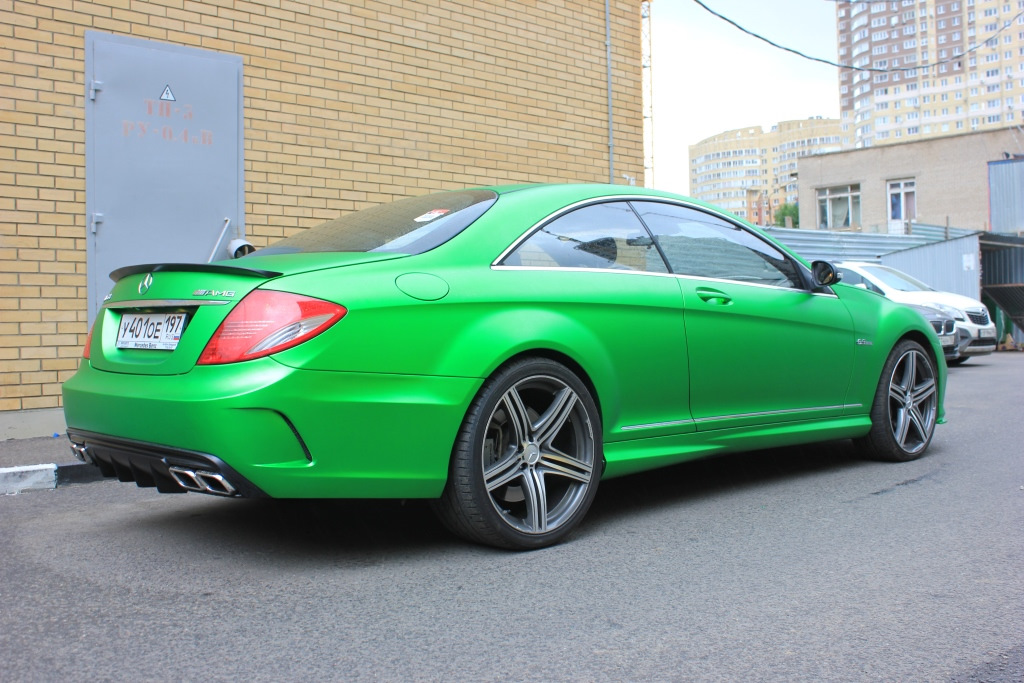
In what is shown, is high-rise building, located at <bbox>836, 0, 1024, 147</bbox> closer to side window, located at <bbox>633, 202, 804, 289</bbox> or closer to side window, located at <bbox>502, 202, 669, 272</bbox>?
side window, located at <bbox>633, 202, 804, 289</bbox>

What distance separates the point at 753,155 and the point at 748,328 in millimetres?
196320

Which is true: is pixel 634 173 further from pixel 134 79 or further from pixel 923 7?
pixel 923 7

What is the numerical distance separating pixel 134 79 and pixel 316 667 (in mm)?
5986

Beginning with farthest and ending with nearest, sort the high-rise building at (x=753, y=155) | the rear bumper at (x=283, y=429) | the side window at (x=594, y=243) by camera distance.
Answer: the high-rise building at (x=753, y=155), the side window at (x=594, y=243), the rear bumper at (x=283, y=429)

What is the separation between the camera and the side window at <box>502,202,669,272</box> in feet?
12.9

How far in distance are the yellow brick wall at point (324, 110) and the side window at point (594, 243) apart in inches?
171

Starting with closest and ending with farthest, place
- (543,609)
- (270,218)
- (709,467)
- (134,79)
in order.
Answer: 1. (543,609)
2. (709,467)
3. (134,79)
4. (270,218)

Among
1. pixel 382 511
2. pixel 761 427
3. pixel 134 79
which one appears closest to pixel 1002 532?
pixel 761 427

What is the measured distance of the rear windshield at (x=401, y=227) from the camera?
367cm

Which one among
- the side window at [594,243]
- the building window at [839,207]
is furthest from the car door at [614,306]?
the building window at [839,207]

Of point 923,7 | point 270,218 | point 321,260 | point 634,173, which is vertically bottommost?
point 321,260

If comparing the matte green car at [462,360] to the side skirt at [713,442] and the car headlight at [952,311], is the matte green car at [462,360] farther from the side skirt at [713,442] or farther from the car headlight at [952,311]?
the car headlight at [952,311]

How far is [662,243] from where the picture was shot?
4469 mm

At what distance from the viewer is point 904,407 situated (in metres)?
5.66
